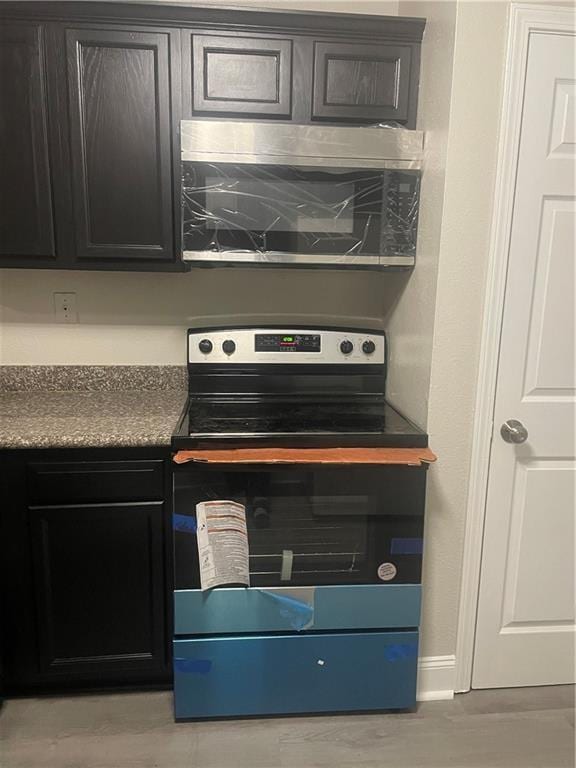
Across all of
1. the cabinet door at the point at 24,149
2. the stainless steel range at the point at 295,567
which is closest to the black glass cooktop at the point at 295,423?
the stainless steel range at the point at 295,567

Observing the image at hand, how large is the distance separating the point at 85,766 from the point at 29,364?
130 centimetres

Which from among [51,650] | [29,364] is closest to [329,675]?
[51,650]

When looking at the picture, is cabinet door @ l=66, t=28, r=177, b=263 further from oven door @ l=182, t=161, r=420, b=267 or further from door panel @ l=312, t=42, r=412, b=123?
door panel @ l=312, t=42, r=412, b=123

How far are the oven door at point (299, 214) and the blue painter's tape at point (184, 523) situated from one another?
760mm

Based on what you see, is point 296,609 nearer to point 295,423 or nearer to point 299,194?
point 295,423

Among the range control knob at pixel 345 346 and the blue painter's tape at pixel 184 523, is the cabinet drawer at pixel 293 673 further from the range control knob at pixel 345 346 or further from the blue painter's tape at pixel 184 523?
the range control knob at pixel 345 346

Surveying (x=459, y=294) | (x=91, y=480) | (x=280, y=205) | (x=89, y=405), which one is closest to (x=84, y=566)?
(x=91, y=480)

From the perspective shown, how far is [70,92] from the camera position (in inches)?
61.4

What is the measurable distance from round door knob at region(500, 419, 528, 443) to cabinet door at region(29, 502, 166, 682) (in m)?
1.03

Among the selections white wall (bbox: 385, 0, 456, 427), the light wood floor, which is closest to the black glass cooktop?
white wall (bbox: 385, 0, 456, 427)

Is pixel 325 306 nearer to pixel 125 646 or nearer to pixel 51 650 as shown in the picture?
pixel 125 646

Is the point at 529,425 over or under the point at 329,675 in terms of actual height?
over

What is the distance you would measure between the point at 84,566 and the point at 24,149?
4.13ft

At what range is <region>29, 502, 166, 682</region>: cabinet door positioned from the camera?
1530 mm
